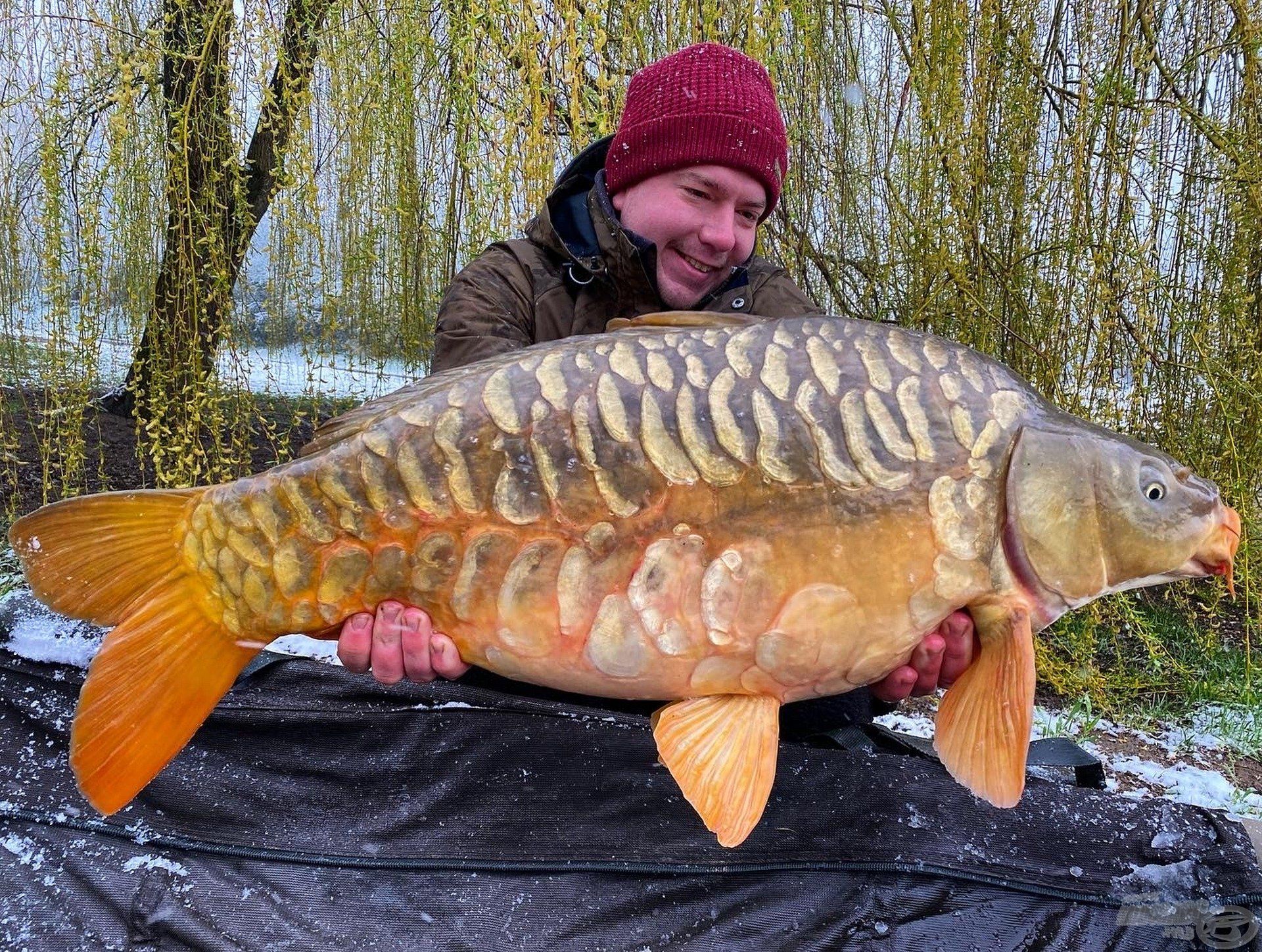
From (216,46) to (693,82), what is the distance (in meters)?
1.30

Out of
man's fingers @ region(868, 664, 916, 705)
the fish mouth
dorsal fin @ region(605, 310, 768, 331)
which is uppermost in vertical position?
dorsal fin @ region(605, 310, 768, 331)

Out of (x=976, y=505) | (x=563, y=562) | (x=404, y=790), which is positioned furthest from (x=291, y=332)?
(x=976, y=505)

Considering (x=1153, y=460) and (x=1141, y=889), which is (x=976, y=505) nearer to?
(x=1153, y=460)

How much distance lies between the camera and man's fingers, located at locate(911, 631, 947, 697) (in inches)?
32.5

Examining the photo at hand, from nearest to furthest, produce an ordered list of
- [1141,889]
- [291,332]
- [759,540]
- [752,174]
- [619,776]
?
[759,540] < [1141,889] < [619,776] < [752,174] < [291,332]

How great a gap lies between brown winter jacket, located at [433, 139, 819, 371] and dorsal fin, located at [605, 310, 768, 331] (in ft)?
1.15

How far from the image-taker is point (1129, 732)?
172 centimetres

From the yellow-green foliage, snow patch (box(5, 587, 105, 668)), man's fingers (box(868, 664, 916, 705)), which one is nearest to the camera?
man's fingers (box(868, 664, 916, 705))

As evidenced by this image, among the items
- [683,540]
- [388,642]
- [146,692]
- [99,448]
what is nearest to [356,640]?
[388,642]

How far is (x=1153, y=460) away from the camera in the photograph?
793 millimetres

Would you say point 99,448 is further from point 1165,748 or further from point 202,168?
point 1165,748

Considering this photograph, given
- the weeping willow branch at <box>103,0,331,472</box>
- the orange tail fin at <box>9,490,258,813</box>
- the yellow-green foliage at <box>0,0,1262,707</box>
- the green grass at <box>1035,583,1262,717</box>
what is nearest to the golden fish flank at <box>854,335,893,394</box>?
the orange tail fin at <box>9,490,258,813</box>

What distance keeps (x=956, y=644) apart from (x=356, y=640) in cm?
55

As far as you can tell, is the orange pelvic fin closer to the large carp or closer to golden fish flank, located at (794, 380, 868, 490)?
the large carp
